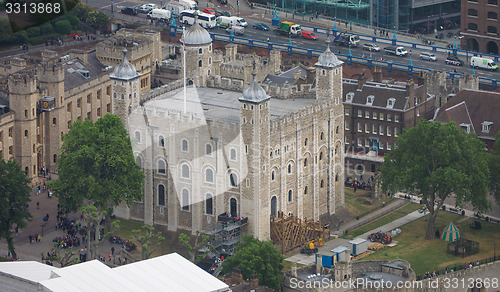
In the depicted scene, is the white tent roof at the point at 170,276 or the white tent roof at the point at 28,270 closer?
the white tent roof at the point at 28,270

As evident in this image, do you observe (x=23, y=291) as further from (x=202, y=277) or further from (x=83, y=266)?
(x=202, y=277)

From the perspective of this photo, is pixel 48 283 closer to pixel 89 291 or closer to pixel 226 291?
pixel 89 291

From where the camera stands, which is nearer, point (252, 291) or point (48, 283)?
point (48, 283)

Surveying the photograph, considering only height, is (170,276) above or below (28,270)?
below

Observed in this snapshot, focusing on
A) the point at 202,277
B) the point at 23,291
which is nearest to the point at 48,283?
the point at 23,291

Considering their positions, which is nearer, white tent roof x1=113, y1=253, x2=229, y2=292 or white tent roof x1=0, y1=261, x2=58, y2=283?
white tent roof x1=0, y1=261, x2=58, y2=283

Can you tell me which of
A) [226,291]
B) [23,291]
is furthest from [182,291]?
[23,291]

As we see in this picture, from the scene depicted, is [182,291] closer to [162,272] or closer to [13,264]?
[162,272]

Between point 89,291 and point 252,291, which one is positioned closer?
point 89,291

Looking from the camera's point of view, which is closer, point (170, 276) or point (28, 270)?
point (170, 276)
